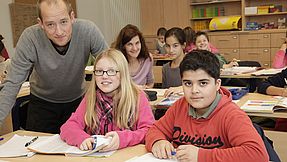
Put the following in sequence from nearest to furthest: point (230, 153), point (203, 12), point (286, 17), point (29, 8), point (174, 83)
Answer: point (230, 153) → point (174, 83) → point (29, 8) → point (286, 17) → point (203, 12)

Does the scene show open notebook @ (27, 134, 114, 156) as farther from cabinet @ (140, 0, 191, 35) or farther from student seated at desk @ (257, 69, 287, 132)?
A: cabinet @ (140, 0, 191, 35)

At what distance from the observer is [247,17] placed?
7.12m

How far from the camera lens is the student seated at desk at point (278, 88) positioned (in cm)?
262

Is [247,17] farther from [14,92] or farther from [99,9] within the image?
[14,92]

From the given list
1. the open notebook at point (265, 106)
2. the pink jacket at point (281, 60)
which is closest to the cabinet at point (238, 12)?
the pink jacket at point (281, 60)

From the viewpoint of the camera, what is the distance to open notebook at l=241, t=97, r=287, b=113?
2.31 metres

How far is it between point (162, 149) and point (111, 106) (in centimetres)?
49

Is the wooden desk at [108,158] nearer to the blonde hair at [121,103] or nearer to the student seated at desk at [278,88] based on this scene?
the blonde hair at [121,103]

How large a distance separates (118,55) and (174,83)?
158 centimetres

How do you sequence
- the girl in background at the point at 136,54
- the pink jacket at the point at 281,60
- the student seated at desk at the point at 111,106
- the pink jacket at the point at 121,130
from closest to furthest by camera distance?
the pink jacket at the point at 121,130, the student seated at desk at the point at 111,106, the girl in background at the point at 136,54, the pink jacket at the point at 281,60

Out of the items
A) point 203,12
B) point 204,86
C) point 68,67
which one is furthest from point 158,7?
point 204,86

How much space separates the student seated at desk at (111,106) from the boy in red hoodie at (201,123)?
0.69ft

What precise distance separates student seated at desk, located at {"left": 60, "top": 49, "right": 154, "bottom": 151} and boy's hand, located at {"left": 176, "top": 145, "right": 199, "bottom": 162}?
1.31 feet

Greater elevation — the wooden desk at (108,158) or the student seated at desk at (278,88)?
the student seated at desk at (278,88)
